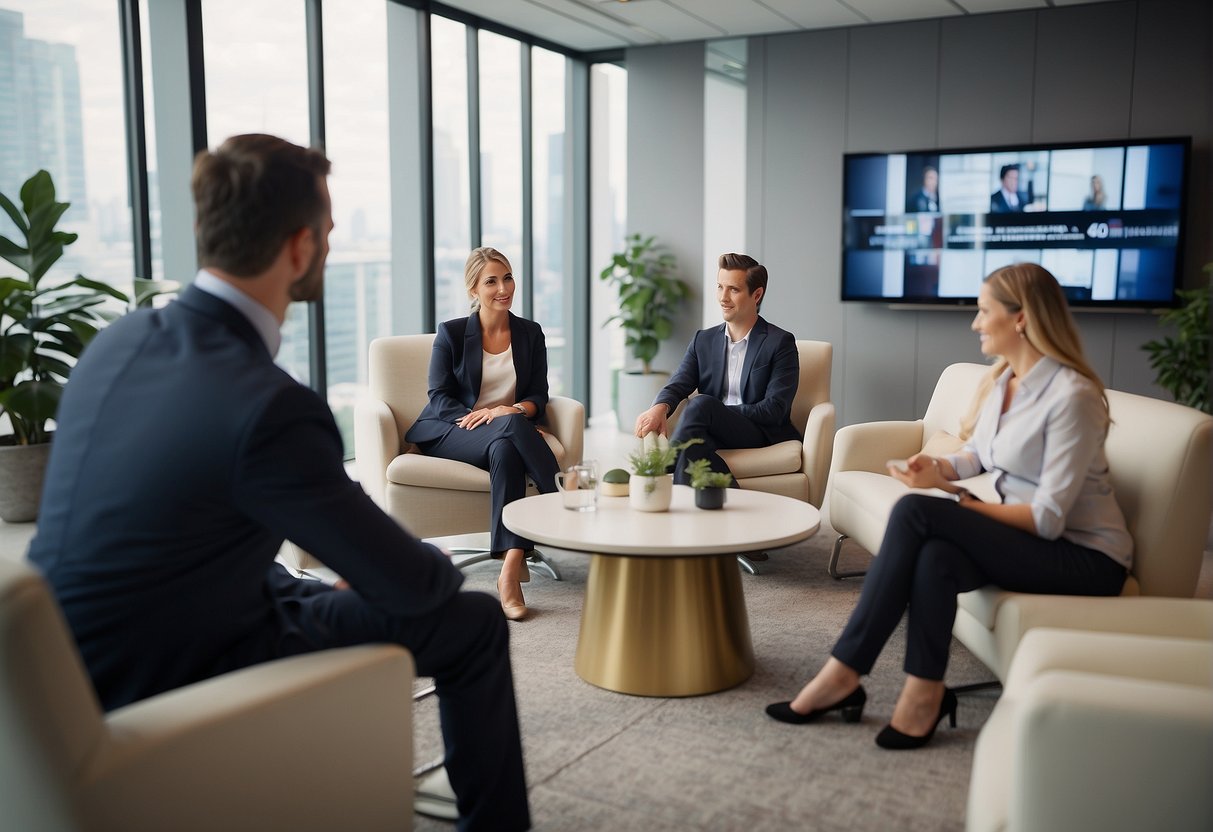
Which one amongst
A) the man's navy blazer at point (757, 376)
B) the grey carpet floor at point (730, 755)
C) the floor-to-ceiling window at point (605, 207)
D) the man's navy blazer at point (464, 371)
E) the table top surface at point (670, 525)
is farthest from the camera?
the floor-to-ceiling window at point (605, 207)

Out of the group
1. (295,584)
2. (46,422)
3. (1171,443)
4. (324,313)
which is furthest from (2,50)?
(1171,443)

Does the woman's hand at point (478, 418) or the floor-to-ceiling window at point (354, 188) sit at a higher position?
the floor-to-ceiling window at point (354, 188)

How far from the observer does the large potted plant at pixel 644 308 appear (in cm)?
702

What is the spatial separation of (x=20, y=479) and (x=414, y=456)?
1.75 m

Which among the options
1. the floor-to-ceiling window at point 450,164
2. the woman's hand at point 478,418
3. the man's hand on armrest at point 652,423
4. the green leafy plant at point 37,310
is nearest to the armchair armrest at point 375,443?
the woman's hand at point 478,418

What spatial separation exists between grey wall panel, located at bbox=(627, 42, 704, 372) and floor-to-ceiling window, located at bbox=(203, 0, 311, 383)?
2.50 metres

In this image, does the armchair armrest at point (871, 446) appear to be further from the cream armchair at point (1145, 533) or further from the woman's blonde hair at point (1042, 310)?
the woman's blonde hair at point (1042, 310)

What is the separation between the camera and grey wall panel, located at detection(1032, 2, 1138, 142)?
5.70 m

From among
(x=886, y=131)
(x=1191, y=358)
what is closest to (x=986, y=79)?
(x=886, y=131)

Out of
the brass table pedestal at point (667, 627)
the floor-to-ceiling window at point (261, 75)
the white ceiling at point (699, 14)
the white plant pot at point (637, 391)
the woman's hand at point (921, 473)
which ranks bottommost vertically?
the brass table pedestal at point (667, 627)

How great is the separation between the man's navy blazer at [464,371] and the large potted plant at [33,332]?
1.30 m

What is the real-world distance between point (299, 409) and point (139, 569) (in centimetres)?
32

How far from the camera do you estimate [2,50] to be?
4.15 meters

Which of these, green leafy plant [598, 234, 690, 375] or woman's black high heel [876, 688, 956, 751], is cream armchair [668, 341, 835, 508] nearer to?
woman's black high heel [876, 688, 956, 751]
